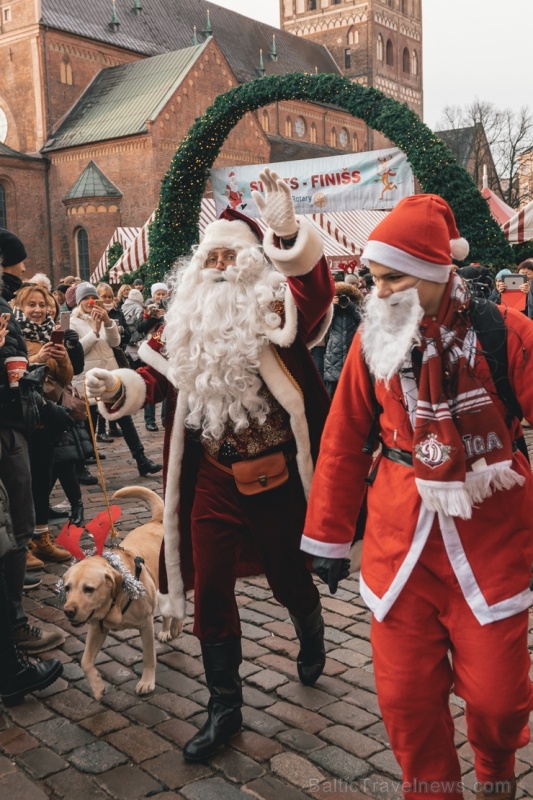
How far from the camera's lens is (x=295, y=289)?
3.25m

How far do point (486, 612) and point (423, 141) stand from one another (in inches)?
491

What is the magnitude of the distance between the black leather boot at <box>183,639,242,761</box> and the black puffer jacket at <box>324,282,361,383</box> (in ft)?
18.2

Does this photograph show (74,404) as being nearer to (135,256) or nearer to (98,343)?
(98,343)

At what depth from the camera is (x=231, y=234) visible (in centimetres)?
341

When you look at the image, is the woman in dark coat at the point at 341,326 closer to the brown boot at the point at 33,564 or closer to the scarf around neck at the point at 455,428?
the brown boot at the point at 33,564

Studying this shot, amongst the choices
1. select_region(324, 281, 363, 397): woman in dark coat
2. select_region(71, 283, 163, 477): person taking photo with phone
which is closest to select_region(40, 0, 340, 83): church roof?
select_region(324, 281, 363, 397): woman in dark coat

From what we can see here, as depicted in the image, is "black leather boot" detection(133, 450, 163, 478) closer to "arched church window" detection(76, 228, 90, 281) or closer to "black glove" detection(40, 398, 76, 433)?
"black glove" detection(40, 398, 76, 433)

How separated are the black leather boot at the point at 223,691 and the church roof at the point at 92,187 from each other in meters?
34.8

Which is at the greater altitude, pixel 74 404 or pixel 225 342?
pixel 225 342

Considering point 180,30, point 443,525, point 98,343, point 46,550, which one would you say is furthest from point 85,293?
point 180,30

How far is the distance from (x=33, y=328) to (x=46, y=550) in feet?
5.08

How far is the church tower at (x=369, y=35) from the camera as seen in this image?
6306 centimetres

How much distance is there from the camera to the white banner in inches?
617

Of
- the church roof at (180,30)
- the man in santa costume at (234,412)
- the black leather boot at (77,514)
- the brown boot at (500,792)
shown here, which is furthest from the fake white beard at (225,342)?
the church roof at (180,30)
